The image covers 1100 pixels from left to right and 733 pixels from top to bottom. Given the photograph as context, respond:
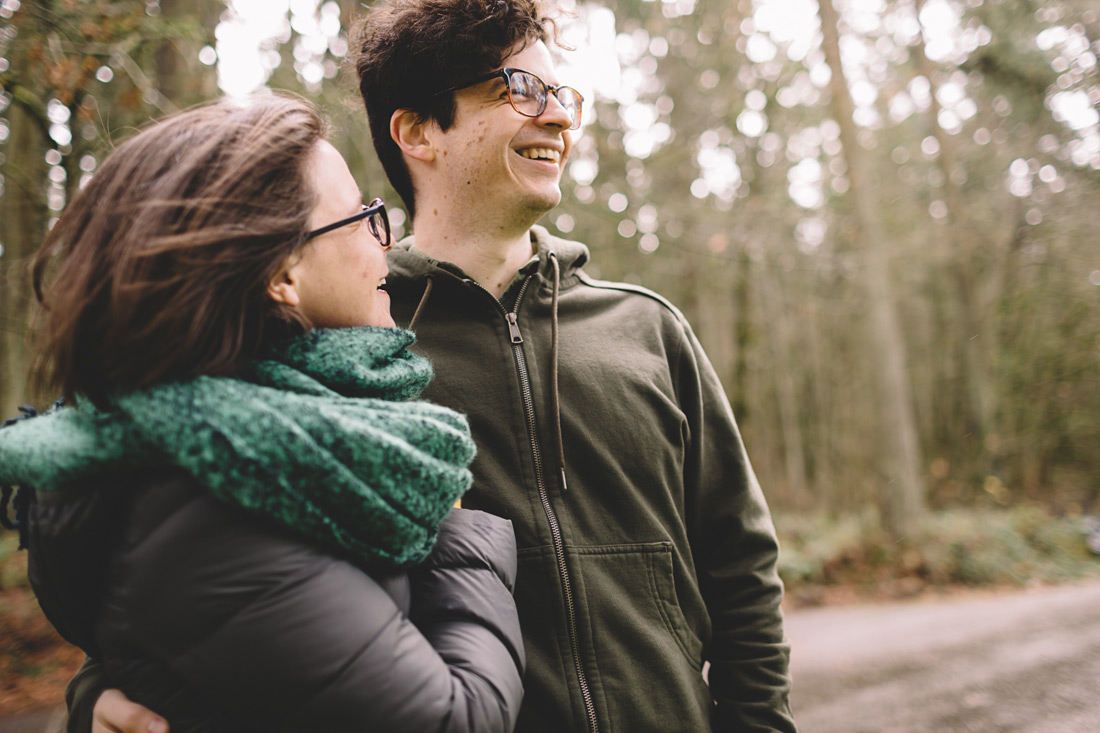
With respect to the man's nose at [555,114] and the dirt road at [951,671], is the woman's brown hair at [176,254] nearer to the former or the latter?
the man's nose at [555,114]

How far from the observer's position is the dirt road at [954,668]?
4.71 m

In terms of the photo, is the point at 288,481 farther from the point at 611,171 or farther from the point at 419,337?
the point at 611,171

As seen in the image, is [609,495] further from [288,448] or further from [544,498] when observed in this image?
[288,448]

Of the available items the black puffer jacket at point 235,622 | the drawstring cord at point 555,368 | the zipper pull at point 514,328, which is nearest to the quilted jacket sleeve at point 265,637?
the black puffer jacket at point 235,622

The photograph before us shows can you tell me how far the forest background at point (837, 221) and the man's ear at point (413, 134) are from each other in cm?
46

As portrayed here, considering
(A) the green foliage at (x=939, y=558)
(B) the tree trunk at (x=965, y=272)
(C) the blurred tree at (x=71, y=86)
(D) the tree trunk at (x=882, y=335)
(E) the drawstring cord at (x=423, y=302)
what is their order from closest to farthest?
1. (E) the drawstring cord at (x=423, y=302)
2. (C) the blurred tree at (x=71, y=86)
3. (A) the green foliage at (x=939, y=558)
4. (D) the tree trunk at (x=882, y=335)
5. (B) the tree trunk at (x=965, y=272)

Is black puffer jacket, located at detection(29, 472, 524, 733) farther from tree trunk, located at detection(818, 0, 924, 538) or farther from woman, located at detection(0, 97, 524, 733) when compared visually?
tree trunk, located at detection(818, 0, 924, 538)

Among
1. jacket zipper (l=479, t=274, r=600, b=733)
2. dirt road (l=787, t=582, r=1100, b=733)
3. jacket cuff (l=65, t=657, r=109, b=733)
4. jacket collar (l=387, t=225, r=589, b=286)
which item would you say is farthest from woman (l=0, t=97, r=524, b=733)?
dirt road (l=787, t=582, r=1100, b=733)

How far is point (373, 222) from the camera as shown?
138cm

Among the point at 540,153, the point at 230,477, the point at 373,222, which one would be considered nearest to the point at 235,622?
the point at 230,477

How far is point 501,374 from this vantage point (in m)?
1.72

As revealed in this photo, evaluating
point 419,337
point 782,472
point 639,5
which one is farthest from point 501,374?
point 782,472

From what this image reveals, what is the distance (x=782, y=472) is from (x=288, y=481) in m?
17.5

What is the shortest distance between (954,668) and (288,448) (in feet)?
21.8
